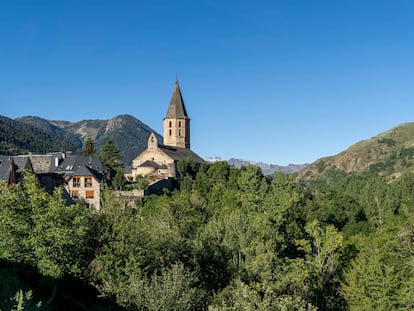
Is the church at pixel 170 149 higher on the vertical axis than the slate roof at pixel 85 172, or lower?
higher

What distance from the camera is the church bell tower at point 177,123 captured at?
104 m

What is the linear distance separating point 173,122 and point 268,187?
46.2 m

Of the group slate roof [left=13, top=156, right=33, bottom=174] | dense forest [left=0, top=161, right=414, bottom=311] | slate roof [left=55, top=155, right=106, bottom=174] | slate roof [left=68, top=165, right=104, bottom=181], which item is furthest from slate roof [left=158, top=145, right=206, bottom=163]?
dense forest [left=0, top=161, right=414, bottom=311]

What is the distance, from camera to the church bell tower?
343 feet

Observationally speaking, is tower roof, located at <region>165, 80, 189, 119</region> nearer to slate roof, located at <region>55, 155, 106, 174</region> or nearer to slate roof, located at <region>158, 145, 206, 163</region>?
slate roof, located at <region>158, 145, 206, 163</region>

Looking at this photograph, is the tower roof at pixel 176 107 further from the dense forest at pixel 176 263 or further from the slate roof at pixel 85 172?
the dense forest at pixel 176 263

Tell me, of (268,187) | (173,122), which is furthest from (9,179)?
(173,122)

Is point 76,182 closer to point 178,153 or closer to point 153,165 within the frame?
point 153,165

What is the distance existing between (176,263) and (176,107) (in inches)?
3311

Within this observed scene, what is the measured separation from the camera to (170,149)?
9494 centimetres

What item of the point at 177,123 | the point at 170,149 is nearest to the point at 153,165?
the point at 170,149

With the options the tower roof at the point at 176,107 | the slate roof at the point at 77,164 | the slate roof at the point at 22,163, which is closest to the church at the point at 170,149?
the tower roof at the point at 176,107

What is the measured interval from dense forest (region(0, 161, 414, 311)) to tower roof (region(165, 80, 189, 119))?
59426mm

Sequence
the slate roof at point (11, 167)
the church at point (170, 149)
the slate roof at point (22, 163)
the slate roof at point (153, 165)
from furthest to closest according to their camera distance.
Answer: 1. the slate roof at point (153, 165)
2. the church at point (170, 149)
3. the slate roof at point (22, 163)
4. the slate roof at point (11, 167)
